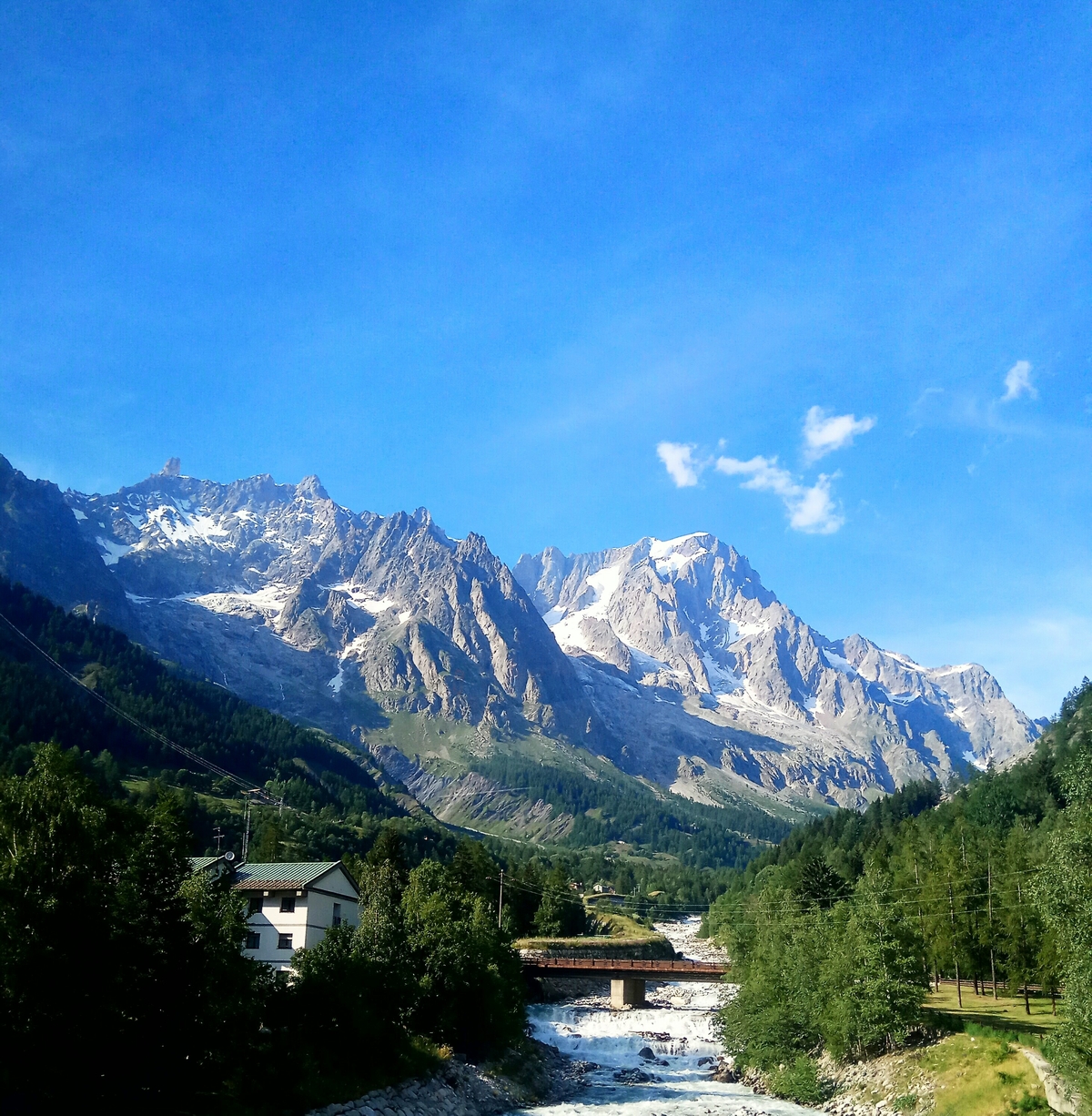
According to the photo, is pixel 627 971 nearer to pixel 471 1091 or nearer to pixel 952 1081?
pixel 471 1091

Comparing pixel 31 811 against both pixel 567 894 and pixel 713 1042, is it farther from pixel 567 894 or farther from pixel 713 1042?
pixel 567 894

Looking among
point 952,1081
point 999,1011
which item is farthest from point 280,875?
point 999,1011

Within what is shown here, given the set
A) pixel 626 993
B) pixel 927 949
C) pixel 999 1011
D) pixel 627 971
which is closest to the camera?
pixel 999 1011

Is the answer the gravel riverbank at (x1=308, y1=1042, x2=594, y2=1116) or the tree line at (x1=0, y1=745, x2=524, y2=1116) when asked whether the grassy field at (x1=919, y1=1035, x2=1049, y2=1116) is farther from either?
the tree line at (x1=0, y1=745, x2=524, y2=1116)

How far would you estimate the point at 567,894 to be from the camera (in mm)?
176375

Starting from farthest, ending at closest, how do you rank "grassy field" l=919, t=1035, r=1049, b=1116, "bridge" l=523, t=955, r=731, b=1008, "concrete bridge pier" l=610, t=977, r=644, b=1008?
"concrete bridge pier" l=610, t=977, r=644, b=1008 → "bridge" l=523, t=955, r=731, b=1008 → "grassy field" l=919, t=1035, r=1049, b=1116

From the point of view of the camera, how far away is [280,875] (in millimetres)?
87125

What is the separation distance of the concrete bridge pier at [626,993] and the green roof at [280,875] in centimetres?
4598

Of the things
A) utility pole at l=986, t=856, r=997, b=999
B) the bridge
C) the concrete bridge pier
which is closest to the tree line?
the bridge

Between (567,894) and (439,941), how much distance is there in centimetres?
10970

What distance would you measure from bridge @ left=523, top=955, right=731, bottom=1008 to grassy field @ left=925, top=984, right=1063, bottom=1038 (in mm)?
25303

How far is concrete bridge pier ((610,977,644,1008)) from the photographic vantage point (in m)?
116

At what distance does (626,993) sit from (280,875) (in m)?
52.6

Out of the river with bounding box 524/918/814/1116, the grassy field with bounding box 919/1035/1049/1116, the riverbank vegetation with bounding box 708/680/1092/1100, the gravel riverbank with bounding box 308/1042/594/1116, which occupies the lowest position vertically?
the river with bounding box 524/918/814/1116
